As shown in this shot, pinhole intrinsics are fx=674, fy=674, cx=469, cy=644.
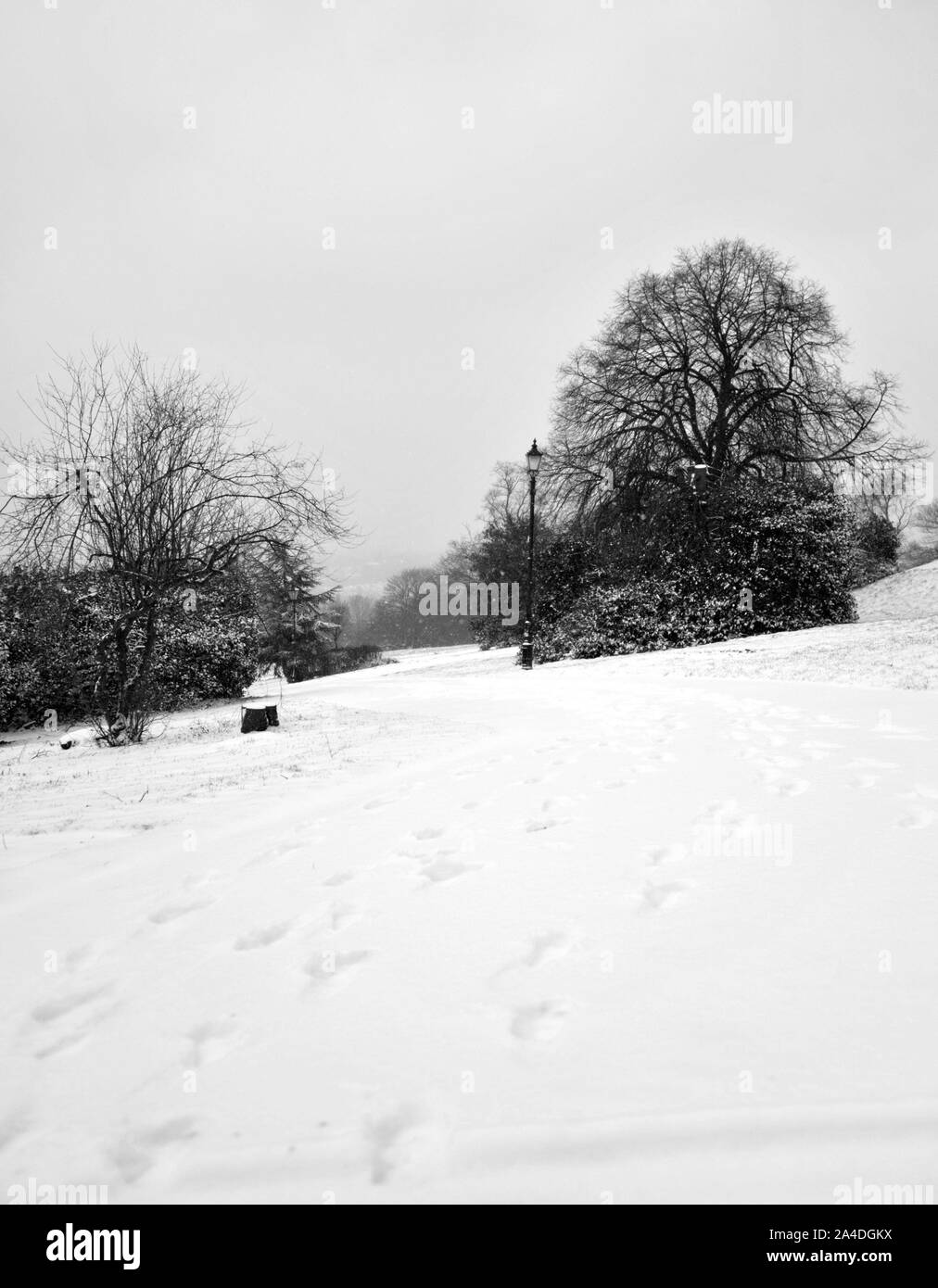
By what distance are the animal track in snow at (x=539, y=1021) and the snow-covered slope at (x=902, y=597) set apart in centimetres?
1718

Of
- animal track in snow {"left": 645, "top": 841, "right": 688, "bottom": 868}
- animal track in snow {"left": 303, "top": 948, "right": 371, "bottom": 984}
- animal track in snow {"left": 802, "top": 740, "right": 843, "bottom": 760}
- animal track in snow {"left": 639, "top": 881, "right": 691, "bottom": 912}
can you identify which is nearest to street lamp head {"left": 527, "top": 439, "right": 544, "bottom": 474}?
animal track in snow {"left": 802, "top": 740, "right": 843, "bottom": 760}

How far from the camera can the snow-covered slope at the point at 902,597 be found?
17.1 m

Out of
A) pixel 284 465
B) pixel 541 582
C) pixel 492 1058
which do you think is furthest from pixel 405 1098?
pixel 541 582

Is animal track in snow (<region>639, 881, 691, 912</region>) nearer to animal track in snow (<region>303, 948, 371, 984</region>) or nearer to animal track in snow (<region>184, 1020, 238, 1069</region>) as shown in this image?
animal track in snow (<region>303, 948, 371, 984</region>)

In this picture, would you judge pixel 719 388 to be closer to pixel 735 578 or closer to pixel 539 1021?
pixel 735 578

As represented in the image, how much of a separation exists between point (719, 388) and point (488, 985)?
19.9 m

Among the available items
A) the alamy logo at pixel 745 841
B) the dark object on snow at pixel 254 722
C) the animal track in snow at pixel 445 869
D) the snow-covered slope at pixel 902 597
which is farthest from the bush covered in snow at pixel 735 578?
the animal track in snow at pixel 445 869

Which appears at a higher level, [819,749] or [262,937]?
[819,749]

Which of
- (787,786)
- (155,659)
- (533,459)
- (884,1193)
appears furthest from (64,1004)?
(533,459)

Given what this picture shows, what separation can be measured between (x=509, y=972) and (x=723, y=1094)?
76 centimetres

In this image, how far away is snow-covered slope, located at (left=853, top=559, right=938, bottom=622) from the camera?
56.2ft

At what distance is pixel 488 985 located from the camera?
2166 millimetres

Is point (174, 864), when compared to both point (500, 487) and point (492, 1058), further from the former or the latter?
point (500, 487)

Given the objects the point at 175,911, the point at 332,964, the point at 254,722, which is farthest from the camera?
the point at 254,722
